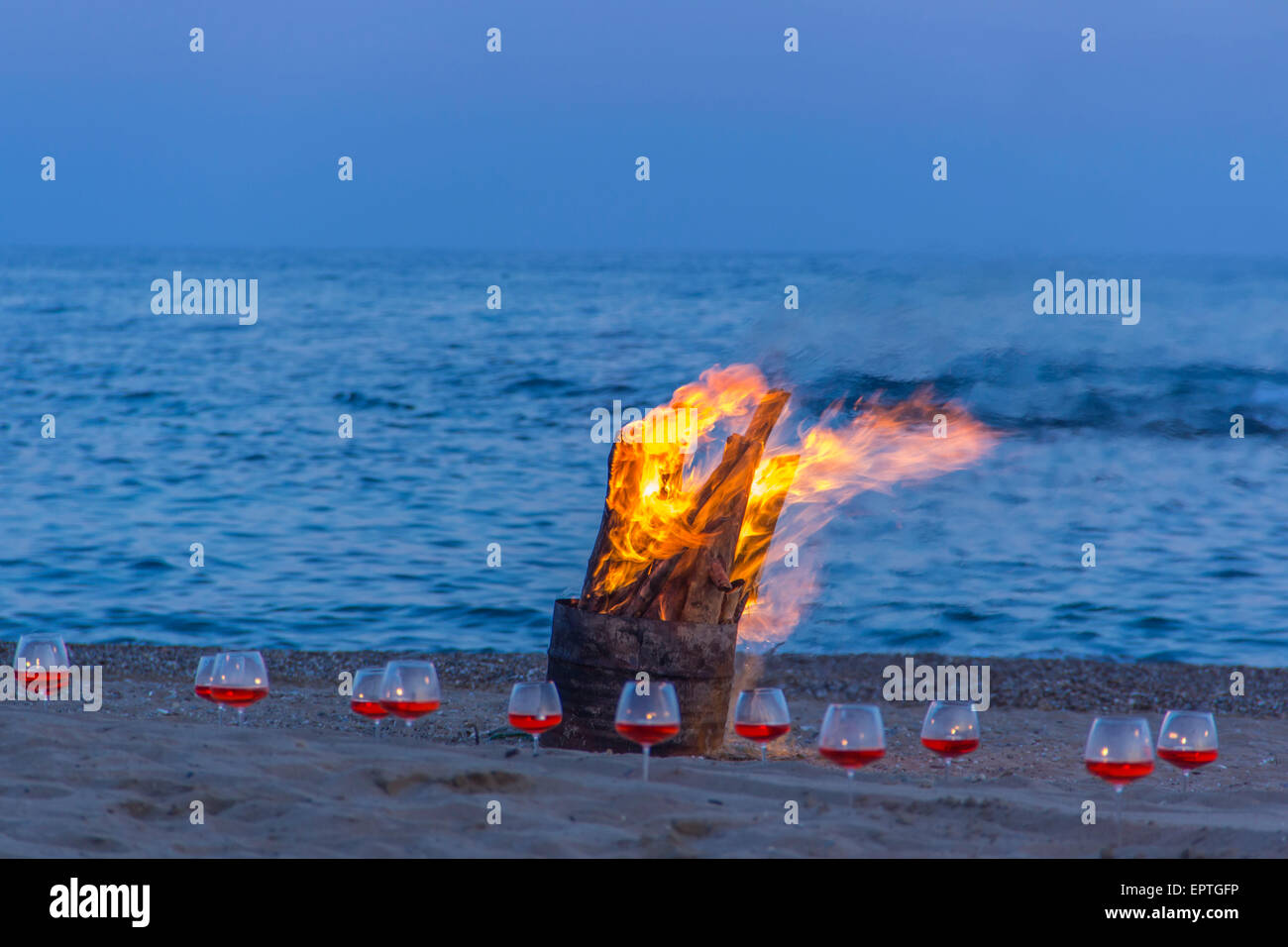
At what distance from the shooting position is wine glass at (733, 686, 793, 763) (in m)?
5.34

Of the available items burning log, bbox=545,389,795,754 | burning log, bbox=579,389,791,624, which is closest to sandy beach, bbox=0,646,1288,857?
burning log, bbox=545,389,795,754

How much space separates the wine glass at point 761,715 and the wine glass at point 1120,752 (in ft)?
4.06

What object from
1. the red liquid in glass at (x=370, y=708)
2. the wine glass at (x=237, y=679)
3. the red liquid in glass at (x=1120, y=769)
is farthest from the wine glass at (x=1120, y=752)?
the wine glass at (x=237, y=679)

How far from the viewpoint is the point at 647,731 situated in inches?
195

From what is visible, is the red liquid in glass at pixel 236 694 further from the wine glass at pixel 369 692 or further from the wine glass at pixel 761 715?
the wine glass at pixel 761 715

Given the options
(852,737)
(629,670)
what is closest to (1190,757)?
(852,737)

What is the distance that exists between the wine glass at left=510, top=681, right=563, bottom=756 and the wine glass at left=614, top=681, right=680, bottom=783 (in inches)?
16.6

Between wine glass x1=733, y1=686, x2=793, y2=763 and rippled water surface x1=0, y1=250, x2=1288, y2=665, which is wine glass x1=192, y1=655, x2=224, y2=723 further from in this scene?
rippled water surface x1=0, y1=250, x2=1288, y2=665

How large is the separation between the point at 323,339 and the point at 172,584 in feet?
86.2

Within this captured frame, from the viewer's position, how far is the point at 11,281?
6438 centimetres

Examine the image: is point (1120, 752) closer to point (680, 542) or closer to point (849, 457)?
point (680, 542)

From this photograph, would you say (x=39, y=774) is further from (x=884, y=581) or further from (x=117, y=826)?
(x=884, y=581)

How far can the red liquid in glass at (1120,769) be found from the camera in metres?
4.57
